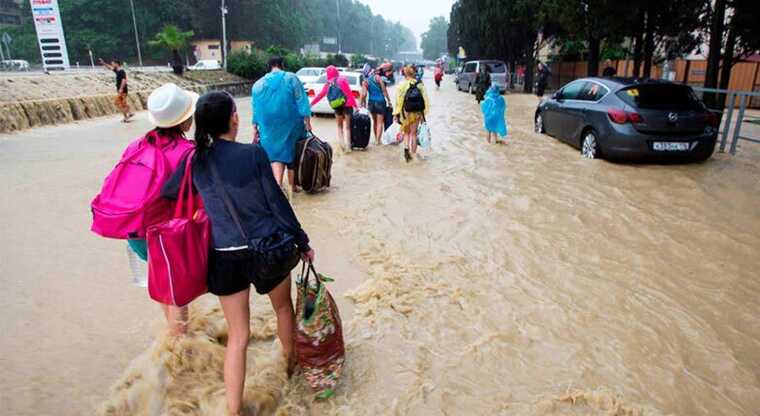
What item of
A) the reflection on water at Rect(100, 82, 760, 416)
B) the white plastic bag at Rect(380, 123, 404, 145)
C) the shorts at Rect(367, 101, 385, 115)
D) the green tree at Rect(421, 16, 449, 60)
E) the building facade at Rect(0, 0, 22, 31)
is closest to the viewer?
the reflection on water at Rect(100, 82, 760, 416)

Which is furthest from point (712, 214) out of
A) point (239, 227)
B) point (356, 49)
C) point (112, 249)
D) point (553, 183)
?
point (356, 49)

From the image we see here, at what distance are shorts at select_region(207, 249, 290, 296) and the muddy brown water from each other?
761mm

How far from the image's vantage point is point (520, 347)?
331cm

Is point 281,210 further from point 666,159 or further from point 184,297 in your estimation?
point 666,159

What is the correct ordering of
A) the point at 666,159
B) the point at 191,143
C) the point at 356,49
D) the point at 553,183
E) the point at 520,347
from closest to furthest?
1. the point at 191,143
2. the point at 520,347
3. the point at 553,183
4. the point at 666,159
5. the point at 356,49

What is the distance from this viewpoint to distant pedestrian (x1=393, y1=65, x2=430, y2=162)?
806cm

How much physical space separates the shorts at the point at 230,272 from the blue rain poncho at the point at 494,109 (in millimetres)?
8733

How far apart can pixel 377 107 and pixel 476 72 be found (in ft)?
56.4

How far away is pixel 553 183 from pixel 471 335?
4.61 m

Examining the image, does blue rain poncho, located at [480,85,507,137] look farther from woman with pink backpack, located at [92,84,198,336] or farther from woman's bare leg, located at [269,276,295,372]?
woman with pink backpack, located at [92,84,198,336]

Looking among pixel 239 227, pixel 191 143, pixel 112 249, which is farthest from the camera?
pixel 112 249

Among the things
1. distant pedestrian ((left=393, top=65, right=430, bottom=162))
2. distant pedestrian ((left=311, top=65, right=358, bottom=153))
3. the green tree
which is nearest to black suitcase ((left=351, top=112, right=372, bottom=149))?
distant pedestrian ((left=311, top=65, right=358, bottom=153))

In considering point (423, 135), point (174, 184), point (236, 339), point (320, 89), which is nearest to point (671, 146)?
point (423, 135)

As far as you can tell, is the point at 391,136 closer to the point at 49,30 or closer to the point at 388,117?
the point at 388,117
